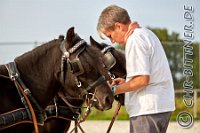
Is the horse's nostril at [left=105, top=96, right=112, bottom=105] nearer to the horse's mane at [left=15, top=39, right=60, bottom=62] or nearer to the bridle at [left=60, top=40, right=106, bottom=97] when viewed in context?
the bridle at [left=60, top=40, right=106, bottom=97]

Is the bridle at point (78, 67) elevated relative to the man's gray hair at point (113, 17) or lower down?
lower down

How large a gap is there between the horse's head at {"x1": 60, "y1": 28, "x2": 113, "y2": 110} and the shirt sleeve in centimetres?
36

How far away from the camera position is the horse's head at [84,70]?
340cm

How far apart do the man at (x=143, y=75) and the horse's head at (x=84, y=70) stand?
0.21 m

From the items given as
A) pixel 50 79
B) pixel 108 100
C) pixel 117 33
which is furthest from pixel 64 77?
pixel 117 33

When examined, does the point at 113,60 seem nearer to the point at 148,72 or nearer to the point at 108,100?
the point at 108,100

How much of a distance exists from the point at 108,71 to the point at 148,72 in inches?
65.2

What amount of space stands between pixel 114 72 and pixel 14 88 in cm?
159

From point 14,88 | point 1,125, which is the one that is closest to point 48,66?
point 14,88

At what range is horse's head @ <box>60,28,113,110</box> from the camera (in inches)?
134

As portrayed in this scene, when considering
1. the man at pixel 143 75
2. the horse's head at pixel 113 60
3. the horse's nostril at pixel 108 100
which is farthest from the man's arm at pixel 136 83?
the horse's head at pixel 113 60

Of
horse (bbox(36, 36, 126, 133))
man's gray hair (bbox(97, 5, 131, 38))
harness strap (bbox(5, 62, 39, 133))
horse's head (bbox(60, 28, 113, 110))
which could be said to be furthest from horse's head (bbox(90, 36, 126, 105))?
man's gray hair (bbox(97, 5, 131, 38))

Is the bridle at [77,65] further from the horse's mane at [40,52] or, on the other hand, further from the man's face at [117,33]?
the man's face at [117,33]

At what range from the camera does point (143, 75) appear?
3.08 m
